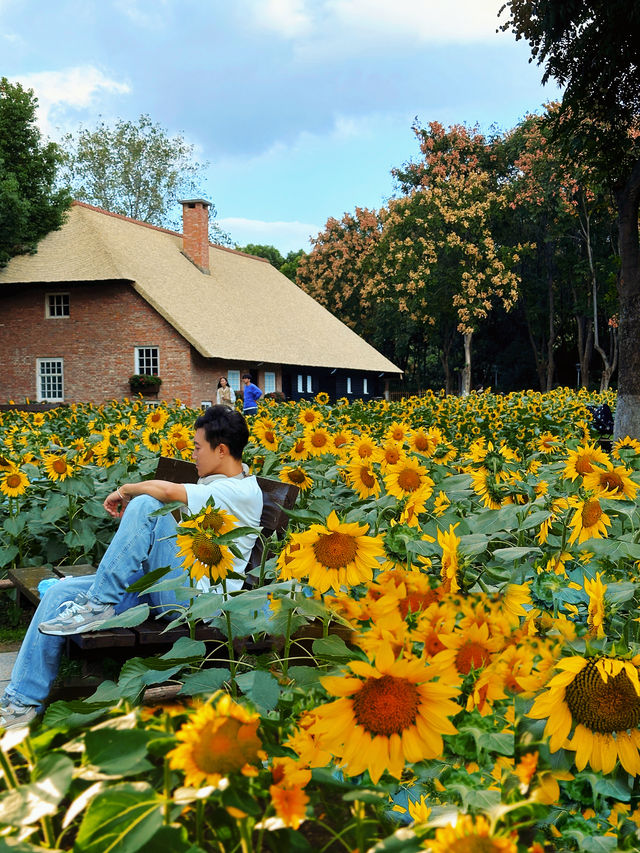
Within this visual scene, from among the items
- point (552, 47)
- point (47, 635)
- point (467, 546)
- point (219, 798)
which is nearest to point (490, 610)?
point (467, 546)

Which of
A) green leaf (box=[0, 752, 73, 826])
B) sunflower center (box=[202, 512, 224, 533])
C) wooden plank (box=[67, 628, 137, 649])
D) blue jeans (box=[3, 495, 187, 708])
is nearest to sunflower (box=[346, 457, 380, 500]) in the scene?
blue jeans (box=[3, 495, 187, 708])

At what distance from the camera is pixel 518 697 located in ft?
4.24

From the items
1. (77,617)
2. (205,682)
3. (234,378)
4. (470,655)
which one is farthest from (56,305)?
(470,655)

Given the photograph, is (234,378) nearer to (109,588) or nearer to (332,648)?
(109,588)

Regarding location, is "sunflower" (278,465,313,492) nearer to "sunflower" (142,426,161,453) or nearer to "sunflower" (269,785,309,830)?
"sunflower" (142,426,161,453)

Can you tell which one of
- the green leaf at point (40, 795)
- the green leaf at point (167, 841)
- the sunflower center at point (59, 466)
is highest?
the green leaf at point (40, 795)

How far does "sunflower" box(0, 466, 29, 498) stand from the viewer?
5090 millimetres

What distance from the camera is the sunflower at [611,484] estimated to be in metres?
2.84

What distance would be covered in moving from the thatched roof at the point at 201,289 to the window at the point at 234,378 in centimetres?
95

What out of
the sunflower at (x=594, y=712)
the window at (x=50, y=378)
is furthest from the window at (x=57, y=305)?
the sunflower at (x=594, y=712)

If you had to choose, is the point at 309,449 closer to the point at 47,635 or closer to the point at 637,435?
the point at 47,635

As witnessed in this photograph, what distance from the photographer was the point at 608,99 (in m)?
12.3

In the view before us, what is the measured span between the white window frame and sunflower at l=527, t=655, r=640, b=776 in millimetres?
31386

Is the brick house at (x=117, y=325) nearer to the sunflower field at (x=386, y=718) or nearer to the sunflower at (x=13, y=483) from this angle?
the sunflower at (x=13, y=483)
